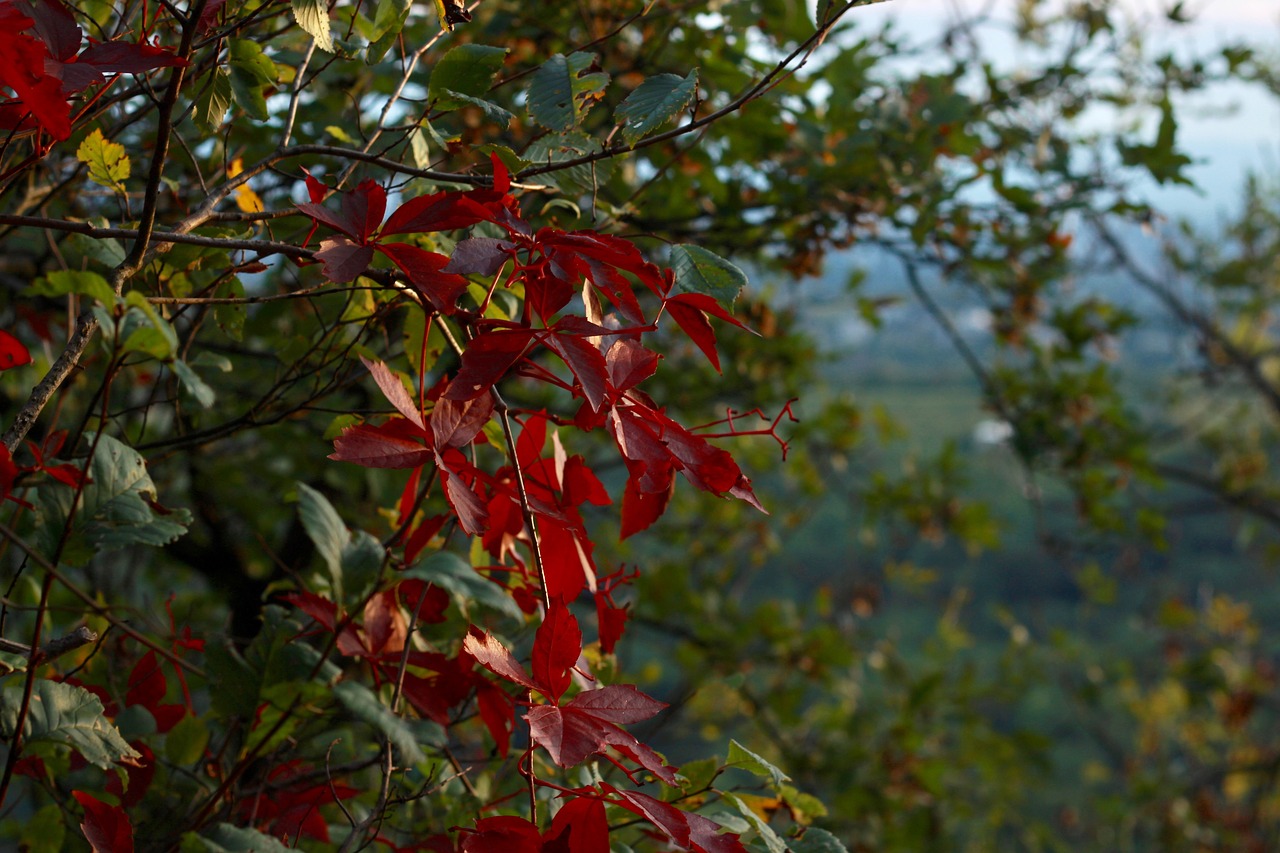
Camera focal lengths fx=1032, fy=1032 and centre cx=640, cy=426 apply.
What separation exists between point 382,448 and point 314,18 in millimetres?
298

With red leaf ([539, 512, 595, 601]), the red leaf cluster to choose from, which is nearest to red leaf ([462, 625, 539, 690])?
the red leaf cluster

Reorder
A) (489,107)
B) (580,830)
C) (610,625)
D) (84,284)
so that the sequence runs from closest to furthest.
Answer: (84,284) < (580,830) < (489,107) < (610,625)

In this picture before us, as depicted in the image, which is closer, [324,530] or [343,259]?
[343,259]

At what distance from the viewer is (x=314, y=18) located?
2.30ft

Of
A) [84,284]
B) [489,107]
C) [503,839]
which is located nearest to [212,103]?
[489,107]

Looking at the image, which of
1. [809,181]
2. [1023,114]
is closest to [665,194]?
[809,181]

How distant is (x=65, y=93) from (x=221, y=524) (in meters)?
1.44

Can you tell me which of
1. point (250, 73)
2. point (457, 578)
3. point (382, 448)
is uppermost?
point (250, 73)

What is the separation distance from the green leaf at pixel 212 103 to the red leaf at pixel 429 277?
28 centimetres

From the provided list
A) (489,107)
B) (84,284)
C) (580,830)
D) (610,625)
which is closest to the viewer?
(84,284)

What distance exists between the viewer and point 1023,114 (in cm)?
244

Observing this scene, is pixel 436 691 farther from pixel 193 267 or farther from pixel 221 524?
pixel 221 524

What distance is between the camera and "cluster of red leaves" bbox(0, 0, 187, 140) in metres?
0.56

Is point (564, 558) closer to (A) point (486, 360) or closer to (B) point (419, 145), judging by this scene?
(A) point (486, 360)
